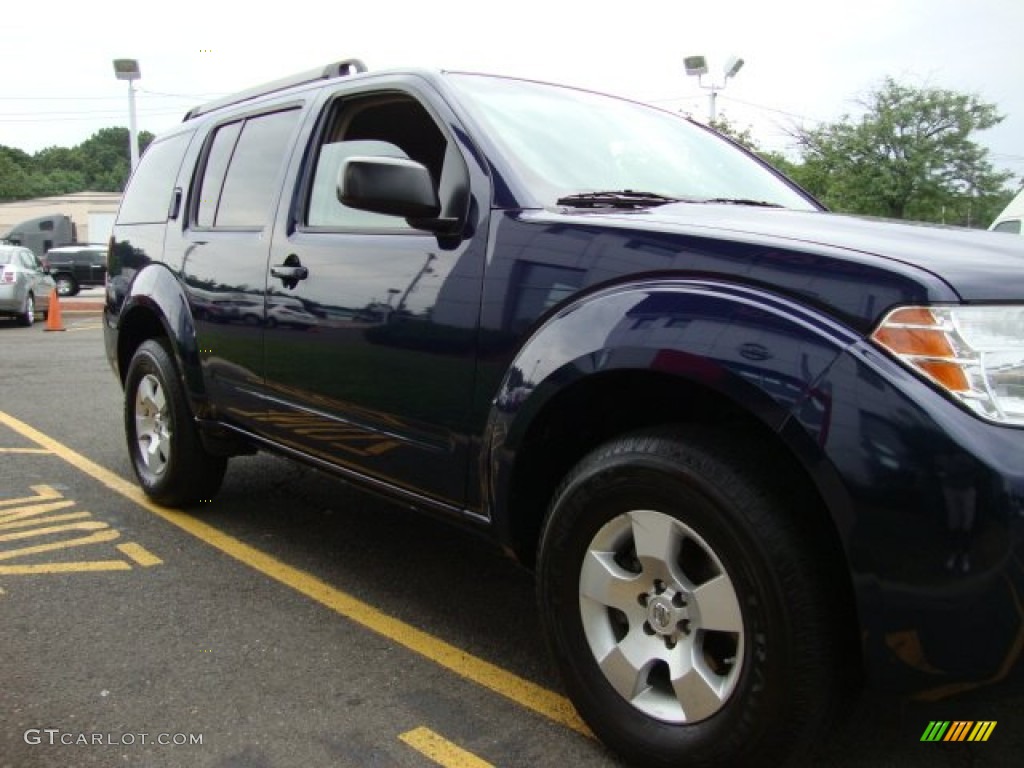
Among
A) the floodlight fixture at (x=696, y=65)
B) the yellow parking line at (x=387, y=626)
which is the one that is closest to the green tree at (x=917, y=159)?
the floodlight fixture at (x=696, y=65)

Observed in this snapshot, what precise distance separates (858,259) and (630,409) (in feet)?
2.49

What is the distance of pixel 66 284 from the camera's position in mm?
27078

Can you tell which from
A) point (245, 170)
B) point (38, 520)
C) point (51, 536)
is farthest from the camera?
point (38, 520)

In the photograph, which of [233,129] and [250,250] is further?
[233,129]

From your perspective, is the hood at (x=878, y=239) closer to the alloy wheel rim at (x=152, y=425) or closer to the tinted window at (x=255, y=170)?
→ the tinted window at (x=255, y=170)

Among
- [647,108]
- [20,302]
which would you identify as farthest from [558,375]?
[20,302]

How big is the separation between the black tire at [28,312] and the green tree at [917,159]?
79.7 ft

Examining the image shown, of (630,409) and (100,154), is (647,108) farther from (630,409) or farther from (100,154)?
(100,154)

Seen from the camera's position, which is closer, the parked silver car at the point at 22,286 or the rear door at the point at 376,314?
the rear door at the point at 376,314

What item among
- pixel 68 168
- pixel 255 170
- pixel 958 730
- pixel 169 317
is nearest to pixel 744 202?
pixel 958 730

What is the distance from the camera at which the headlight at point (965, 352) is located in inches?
68.4

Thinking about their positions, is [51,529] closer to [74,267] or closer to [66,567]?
[66,567]

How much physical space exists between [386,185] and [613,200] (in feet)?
2.18

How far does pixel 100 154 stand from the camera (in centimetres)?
9294
